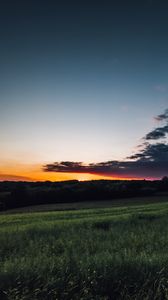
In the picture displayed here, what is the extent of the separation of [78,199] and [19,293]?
56006 millimetres

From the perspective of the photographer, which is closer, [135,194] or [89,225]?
[89,225]

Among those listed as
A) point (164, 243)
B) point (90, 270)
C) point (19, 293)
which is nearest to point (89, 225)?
point (164, 243)

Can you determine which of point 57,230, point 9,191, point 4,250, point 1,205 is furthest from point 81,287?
point 9,191

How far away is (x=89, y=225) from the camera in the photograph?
2073 cm

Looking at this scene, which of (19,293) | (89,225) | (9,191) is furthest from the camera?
(9,191)

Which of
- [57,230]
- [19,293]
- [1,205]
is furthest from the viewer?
[1,205]

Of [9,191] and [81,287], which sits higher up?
[9,191]

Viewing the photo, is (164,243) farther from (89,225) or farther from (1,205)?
(1,205)

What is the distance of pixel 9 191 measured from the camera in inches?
2559

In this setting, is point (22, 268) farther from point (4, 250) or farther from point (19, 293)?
point (4, 250)

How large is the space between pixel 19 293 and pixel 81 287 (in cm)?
126

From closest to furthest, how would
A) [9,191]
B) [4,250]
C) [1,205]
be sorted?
[4,250] < [1,205] < [9,191]

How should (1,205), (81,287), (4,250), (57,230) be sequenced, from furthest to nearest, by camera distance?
(1,205) → (57,230) → (4,250) → (81,287)

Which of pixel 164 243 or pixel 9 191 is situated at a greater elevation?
pixel 9 191
